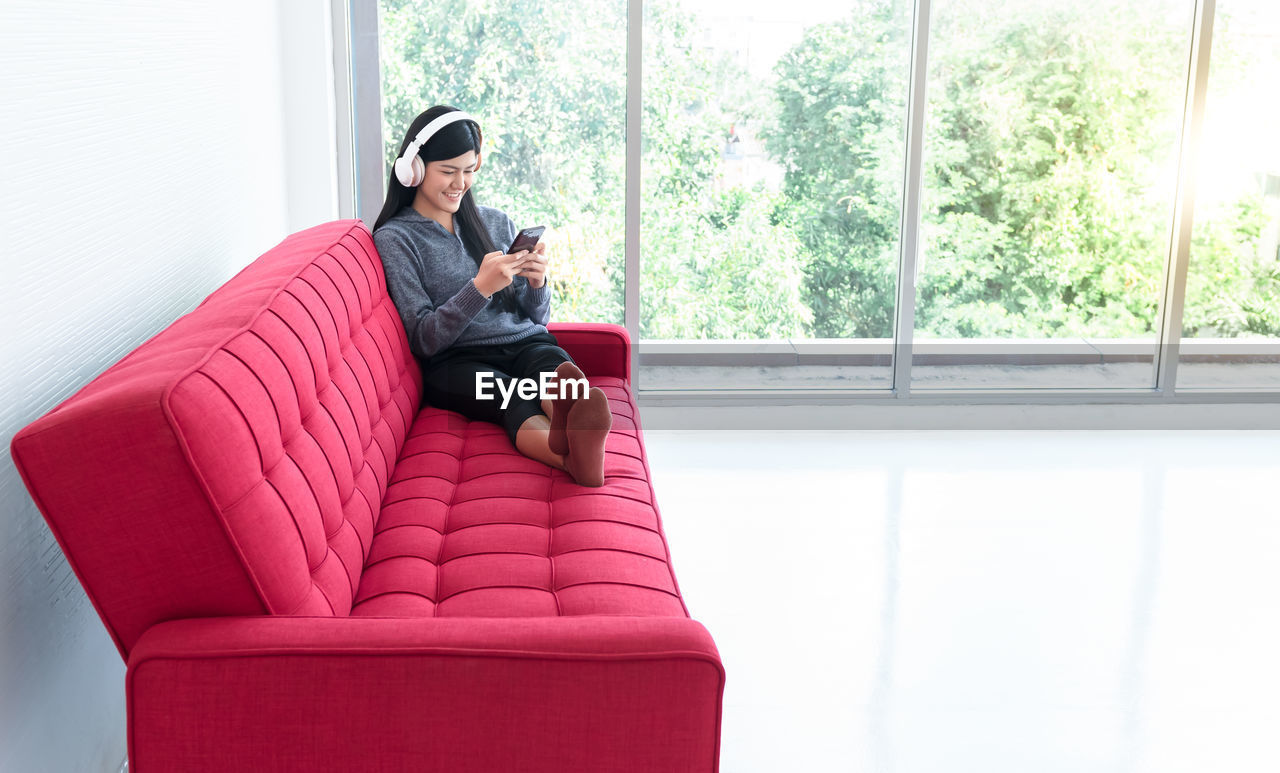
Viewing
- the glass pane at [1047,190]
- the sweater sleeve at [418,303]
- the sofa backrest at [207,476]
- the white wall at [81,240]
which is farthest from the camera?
the glass pane at [1047,190]

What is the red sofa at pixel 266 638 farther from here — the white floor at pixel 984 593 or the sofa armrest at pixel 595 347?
the sofa armrest at pixel 595 347

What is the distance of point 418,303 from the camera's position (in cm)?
272

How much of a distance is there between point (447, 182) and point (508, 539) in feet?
3.93

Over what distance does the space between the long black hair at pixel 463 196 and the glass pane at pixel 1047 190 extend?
185 cm

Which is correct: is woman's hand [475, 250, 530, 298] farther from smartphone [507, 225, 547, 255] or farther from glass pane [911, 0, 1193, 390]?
glass pane [911, 0, 1193, 390]

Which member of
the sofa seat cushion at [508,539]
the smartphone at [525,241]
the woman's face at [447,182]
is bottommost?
the sofa seat cushion at [508,539]

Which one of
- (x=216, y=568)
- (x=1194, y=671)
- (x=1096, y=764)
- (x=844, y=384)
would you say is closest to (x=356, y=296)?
(x=216, y=568)

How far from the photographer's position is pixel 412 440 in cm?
249

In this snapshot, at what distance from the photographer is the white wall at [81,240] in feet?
4.74

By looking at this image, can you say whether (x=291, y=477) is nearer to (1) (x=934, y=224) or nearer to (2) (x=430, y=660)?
(2) (x=430, y=660)

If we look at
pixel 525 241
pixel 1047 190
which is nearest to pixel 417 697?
pixel 525 241

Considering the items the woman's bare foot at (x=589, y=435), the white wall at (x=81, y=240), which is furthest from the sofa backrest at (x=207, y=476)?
the woman's bare foot at (x=589, y=435)

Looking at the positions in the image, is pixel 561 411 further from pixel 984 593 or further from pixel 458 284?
pixel 984 593

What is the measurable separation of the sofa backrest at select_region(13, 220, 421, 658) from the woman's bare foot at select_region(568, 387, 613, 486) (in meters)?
0.52
